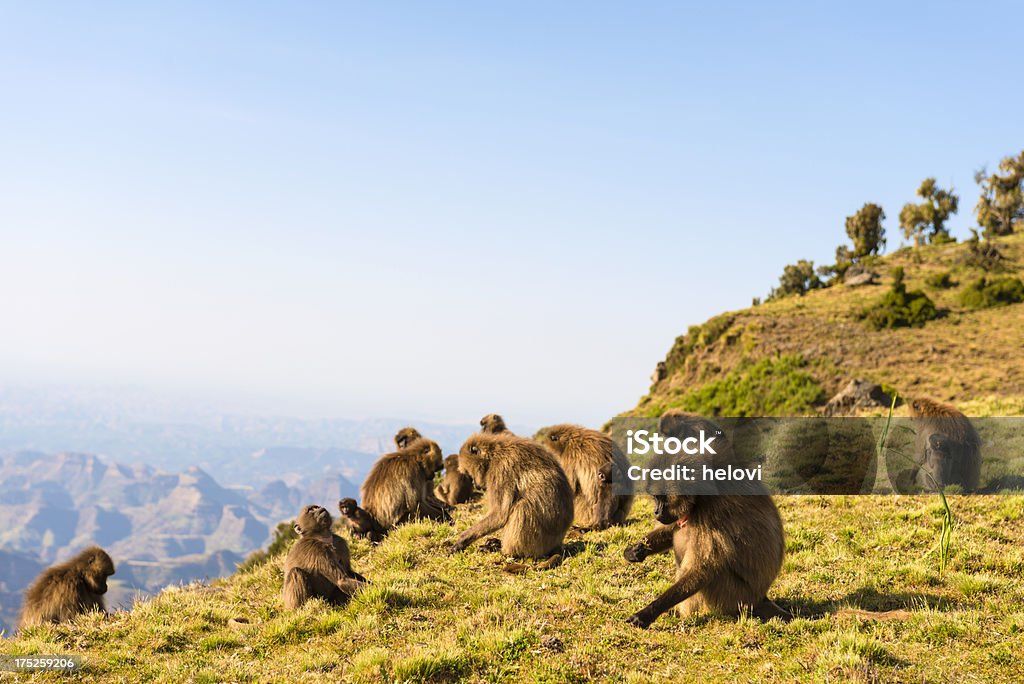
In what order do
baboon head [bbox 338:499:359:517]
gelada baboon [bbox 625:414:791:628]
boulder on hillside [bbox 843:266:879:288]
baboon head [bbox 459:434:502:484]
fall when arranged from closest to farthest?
gelada baboon [bbox 625:414:791:628], baboon head [bbox 459:434:502:484], baboon head [bbox 338:499:359:517], boulder on hillside [bbox 843:266:879:288]

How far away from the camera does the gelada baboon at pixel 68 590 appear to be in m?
10.2

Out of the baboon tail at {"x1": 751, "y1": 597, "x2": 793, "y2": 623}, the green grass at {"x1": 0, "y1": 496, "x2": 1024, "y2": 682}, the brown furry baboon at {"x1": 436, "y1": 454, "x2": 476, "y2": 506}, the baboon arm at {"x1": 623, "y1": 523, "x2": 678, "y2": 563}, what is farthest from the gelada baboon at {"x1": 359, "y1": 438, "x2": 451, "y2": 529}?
the baboon tail at {"x1": 751, "y1": 597, "x2": 793, "y2": 623}

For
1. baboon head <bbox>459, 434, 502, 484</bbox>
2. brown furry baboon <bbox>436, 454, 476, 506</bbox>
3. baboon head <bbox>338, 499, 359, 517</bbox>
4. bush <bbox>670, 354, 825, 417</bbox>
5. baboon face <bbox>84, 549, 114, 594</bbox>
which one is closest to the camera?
baboon face <bbox>84, 549, 114, 594</bbox>

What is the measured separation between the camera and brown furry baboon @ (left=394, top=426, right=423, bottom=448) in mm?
15383

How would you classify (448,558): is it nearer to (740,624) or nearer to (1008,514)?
(740,624)

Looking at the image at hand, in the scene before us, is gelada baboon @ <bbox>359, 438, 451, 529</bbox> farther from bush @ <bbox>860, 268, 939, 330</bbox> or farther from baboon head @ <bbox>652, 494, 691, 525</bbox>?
bush @ <bbox>860, 268, 939, 330</bbox>

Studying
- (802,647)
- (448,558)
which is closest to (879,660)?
(802,647)

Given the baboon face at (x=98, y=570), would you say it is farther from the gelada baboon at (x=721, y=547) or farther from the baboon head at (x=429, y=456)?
the gelada baboon at (x=721, y=547)

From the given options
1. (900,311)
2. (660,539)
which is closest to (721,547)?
(660,539)

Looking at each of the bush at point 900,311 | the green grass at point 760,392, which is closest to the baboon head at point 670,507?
the green grass at point 760,392

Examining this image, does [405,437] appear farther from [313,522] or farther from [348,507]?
[313,522]

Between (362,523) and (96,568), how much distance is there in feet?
14.4

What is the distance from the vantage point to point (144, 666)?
7594 millimetres

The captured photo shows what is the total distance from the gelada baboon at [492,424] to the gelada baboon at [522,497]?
4.07 m
